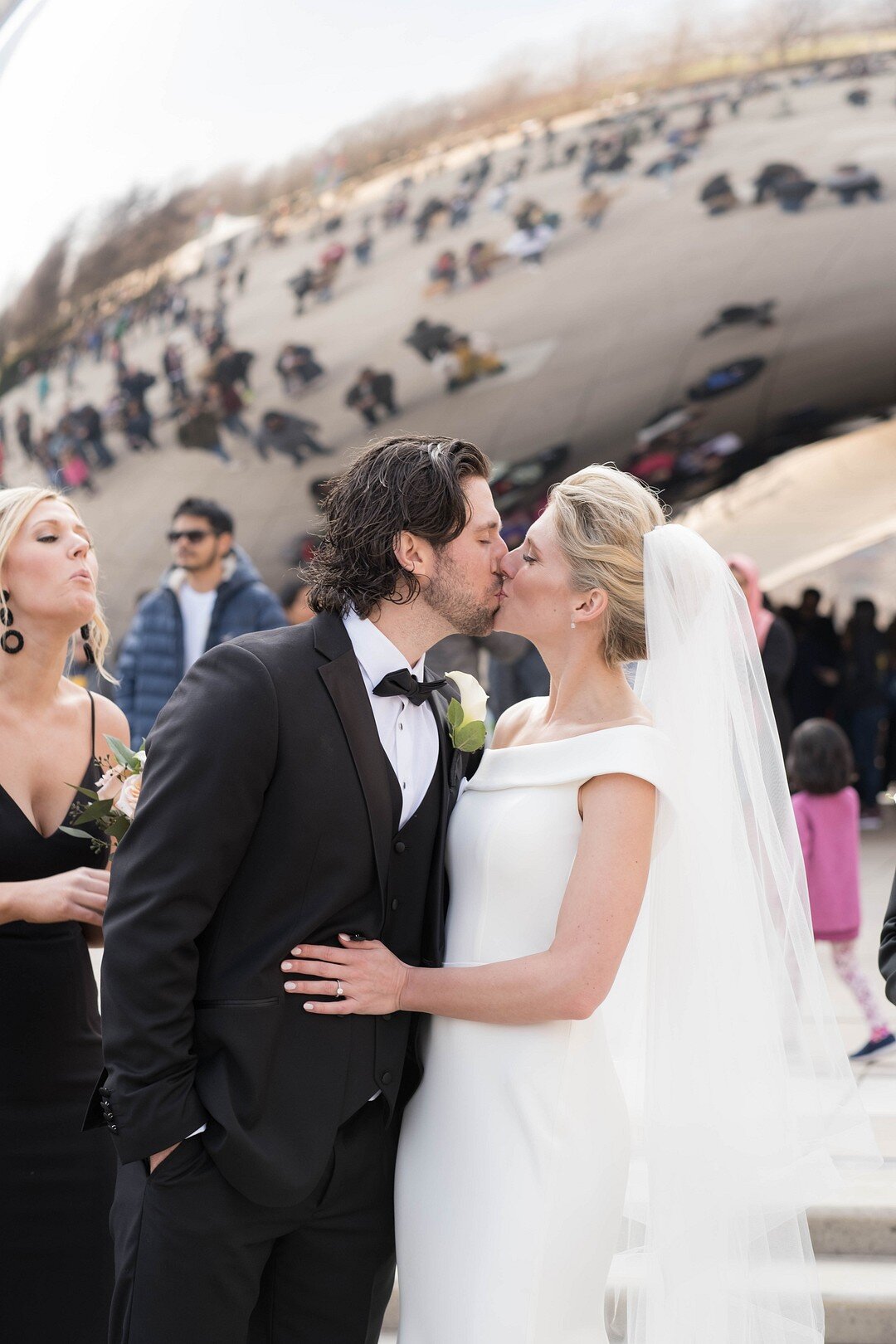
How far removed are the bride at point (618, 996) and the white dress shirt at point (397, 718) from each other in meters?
0.17

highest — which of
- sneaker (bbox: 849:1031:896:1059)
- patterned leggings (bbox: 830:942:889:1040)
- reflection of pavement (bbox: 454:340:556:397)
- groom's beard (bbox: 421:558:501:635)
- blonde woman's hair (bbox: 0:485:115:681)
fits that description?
blonde woman's hair (bbox: 0:485:115:681)

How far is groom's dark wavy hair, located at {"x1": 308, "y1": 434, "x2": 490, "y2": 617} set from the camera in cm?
199

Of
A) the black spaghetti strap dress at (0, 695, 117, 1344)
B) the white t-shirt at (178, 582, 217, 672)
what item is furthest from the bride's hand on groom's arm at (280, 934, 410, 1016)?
the white t-shirt at (178, 582, 217, 672)

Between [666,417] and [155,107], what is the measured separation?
4187mm

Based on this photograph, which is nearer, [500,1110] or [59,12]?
[500,1110]

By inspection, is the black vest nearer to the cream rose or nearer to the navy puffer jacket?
the cream rose

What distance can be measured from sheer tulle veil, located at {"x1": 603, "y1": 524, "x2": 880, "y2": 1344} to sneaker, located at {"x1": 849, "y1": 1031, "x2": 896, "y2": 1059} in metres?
2.34

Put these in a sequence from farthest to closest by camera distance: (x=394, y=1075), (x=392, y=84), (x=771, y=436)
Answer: (x=771, y=436), (x=392, y=84), (x=394, y=1075)

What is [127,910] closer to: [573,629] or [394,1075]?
[394,1075]

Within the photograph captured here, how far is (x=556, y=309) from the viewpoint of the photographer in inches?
343

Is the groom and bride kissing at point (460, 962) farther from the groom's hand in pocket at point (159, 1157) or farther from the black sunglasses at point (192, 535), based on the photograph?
the black sunglasses at point (192, 535)

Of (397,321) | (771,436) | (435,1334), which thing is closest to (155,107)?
(397,321)

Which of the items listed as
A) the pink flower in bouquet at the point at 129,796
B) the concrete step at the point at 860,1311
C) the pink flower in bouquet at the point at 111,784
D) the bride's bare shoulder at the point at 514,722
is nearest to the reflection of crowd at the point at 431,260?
the bride's bare shoulder at the point at 514,722

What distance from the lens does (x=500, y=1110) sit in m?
2.08
